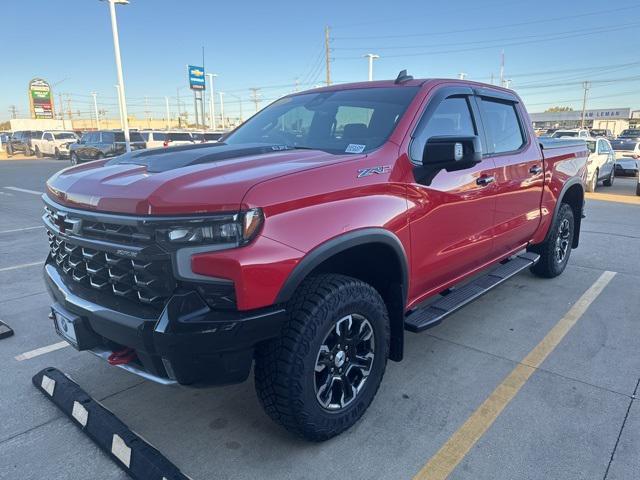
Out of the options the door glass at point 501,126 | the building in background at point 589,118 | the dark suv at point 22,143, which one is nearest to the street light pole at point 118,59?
the dark suv at point 22,143

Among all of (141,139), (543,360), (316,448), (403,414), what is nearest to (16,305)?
(316,448)

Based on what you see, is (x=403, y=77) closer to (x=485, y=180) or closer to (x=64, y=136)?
(x=485, y=180)

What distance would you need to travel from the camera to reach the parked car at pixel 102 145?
24328 millimetres

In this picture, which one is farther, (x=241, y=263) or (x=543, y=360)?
(x=543, y=360)

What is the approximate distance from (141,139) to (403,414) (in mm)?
25260

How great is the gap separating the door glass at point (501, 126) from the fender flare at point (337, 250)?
1614 mm

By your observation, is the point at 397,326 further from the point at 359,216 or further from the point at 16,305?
the point at 16,305

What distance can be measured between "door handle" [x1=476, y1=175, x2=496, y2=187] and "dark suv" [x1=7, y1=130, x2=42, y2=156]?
3972 cm

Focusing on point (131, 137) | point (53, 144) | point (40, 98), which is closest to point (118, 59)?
point (131, 137)

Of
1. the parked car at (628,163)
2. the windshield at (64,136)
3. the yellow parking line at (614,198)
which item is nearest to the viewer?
the yellow parking line at (614,198)

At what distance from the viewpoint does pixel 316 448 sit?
2631 millimetres

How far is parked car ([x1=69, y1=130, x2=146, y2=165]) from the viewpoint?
24.3 metres

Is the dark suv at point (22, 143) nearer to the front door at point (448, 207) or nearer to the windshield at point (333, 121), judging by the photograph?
the windshield at point (333, 121)

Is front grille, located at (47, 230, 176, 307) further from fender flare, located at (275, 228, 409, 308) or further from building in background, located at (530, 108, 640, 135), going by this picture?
building in background, located at (530, 108, 640, 135)
